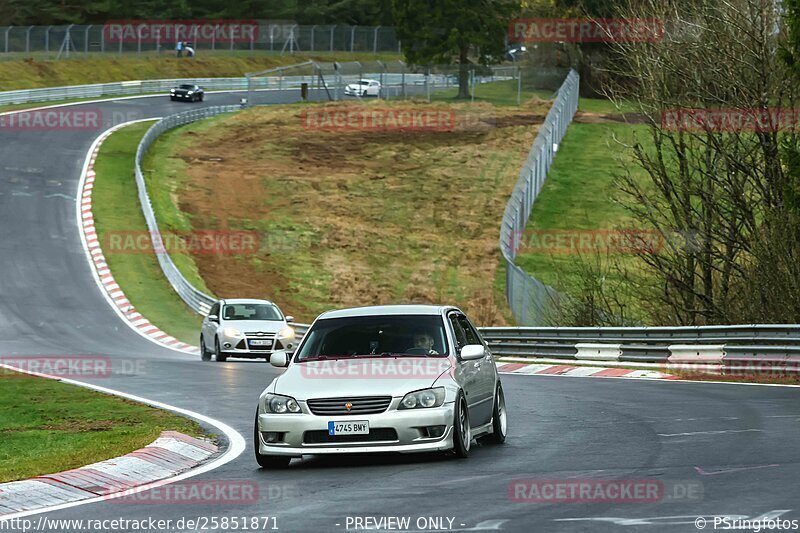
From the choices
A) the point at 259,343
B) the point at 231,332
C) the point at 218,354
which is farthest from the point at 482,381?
the point at 218,354

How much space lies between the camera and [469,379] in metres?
13.1

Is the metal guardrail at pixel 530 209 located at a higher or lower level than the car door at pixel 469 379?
lower

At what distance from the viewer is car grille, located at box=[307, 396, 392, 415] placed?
12.1 m

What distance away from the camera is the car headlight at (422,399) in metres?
12.1

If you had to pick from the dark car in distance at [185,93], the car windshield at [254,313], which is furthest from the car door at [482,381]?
the dark car in distance at [185,93]

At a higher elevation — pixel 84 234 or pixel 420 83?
pixel 420 83

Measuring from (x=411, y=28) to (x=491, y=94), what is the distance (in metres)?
11.4

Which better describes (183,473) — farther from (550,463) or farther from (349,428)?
(550,463)

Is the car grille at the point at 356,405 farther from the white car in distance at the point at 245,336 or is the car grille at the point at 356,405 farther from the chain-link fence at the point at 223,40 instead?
the chain-link fence at the point at 223,40

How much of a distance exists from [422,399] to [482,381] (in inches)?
60.7

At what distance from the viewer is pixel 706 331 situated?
80.0 ft

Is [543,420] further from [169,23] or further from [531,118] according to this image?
[169,23]

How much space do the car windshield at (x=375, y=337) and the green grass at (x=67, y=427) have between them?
201 centimetres

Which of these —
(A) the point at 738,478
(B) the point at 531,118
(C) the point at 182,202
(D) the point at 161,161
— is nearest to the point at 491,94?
(B) the point at 531,118
